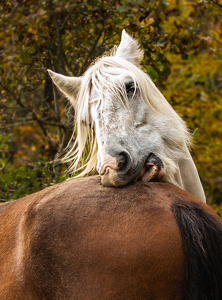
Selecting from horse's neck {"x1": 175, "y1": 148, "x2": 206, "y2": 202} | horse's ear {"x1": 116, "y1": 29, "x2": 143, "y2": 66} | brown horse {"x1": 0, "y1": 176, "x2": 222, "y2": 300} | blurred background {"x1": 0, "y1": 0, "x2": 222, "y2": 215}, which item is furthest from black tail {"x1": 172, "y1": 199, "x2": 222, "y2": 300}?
blurred background {"x1": 0, "y1": 0, "x2": 222, "y2": 215}

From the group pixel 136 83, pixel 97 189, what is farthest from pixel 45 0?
pixel 97 189

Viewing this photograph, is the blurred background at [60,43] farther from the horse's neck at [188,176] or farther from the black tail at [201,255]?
the black tail at [201,255]

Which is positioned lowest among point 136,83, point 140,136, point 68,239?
point 68,239

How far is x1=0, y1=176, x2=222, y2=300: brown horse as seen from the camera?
4.14ft

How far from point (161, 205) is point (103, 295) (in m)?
0.48

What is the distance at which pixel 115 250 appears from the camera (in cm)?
128

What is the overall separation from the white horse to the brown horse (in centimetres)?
24

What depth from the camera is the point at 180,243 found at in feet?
4.29

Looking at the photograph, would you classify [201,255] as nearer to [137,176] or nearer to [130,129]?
[137,176]

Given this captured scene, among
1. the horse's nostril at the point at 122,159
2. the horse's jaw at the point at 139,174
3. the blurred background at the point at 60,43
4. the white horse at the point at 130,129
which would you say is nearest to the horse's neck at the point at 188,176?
the white horse at the point at 130,129

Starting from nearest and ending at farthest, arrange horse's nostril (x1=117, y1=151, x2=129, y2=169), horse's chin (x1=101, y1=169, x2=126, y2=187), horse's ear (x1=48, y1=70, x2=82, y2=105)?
horse's chin (x1=101, y1=169, x2=126, y2=187) < horse's nostril (x1=117, y1=151, x2=129, y2=169) < horse's ear (x1=48, y1=70, x2=82, y2=105)

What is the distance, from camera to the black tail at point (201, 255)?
1272mm

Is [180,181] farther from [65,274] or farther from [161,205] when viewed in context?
[65,274]

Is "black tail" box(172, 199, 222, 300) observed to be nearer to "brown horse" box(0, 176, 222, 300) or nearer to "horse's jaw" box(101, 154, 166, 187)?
"brown horse" box(0, 176, 222, 300)
